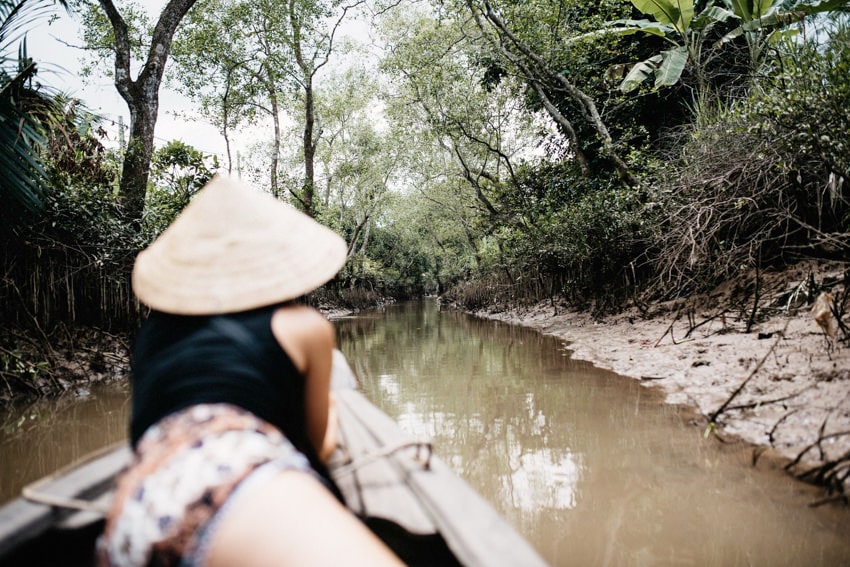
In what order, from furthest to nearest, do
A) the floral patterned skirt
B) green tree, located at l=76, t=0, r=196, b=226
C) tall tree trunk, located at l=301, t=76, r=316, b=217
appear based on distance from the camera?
tall tree trunk, located at l=301, t=76, r=316, b=217, green tree, located at l=76, t=0, r=196, b=226, the floral patterned skirt

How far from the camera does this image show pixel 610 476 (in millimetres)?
2771

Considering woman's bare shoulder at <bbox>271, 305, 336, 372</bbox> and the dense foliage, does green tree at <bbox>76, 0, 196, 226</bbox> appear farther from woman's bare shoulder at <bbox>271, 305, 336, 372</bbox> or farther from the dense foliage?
woman's bare shoulder at <bbox>271, 305, 336, 372</bbox>

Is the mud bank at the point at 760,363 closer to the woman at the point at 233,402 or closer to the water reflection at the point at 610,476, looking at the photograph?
the water reflection at the point at 610,476

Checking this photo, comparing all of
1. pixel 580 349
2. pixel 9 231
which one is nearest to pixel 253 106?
pixel 9 231

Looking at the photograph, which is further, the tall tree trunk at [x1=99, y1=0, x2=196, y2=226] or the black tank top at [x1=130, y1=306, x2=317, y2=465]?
the tall tree trunk at [x1=99, y1=0, x2=196, y2=226]

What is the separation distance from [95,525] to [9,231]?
18.2 ft

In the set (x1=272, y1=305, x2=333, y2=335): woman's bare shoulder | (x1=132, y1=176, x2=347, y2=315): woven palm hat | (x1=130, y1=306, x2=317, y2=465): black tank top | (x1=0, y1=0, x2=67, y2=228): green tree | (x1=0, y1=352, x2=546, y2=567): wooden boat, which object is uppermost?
(x1=0, y1=0, x2=67, y2=228): green tree

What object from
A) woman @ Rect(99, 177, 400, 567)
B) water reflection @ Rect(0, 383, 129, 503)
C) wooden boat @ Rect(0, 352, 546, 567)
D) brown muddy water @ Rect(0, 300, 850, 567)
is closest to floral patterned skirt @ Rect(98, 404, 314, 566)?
woman @ Rect(99, 177, 400, 567)

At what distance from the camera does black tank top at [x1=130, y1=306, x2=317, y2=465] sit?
0.95 metres

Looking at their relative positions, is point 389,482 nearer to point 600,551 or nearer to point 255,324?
point 255,324

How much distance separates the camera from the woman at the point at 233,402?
2.62 feet

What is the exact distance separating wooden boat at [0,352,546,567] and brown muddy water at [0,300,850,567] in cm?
93

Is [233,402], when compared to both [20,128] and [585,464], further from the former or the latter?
[20,128]

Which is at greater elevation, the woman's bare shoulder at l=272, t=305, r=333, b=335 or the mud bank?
the woman's bare shoulder at l=272, t=305, r=333, b=335
